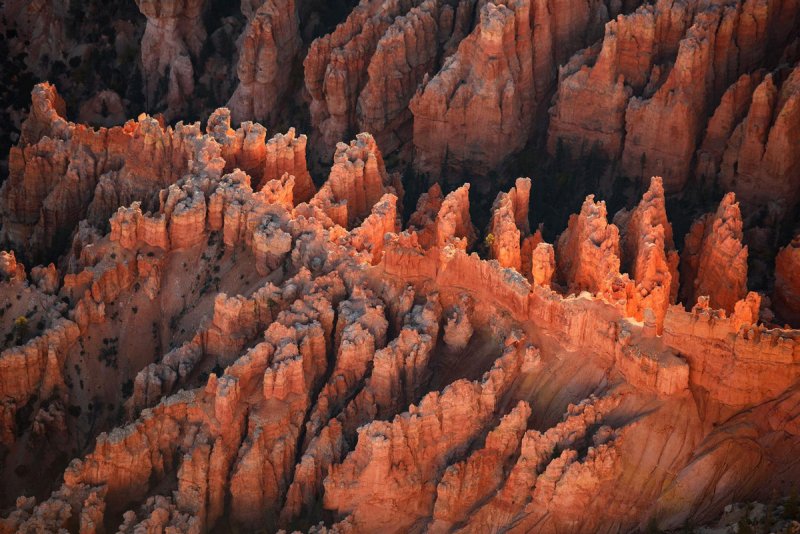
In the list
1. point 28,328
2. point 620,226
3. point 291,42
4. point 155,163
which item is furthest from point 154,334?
point 291,42

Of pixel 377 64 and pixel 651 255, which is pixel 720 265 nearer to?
pixel 651 255

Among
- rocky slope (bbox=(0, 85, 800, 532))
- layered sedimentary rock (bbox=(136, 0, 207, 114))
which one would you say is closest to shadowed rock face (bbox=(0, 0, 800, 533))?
rocky slope (bbox=(0, 85, 800, 532))

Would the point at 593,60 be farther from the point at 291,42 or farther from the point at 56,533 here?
the point at 56,533

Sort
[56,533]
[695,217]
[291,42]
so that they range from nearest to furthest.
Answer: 1. [56,533]
2. [695,217]
3. [291,42]

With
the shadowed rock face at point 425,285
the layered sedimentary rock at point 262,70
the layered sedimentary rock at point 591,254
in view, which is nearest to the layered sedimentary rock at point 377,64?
the shadowed rock face at point 425,285

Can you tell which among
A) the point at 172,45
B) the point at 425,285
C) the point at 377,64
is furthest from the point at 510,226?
the point at 172,45

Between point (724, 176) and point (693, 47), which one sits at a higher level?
point (693, 47)
